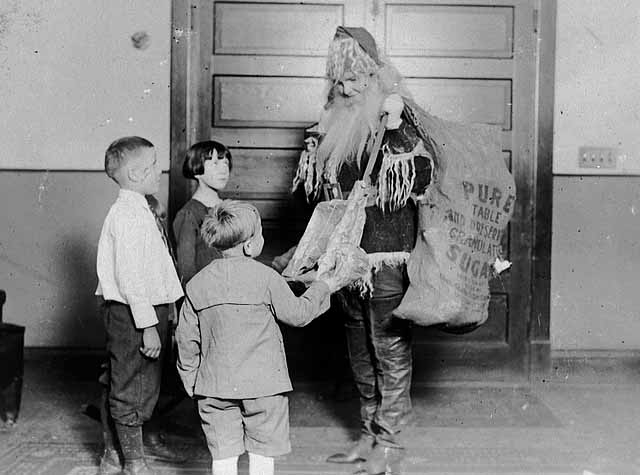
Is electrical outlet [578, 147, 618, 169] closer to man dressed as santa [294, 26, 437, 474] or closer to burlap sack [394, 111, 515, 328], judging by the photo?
burlap sack [394, 111, 515, 328]

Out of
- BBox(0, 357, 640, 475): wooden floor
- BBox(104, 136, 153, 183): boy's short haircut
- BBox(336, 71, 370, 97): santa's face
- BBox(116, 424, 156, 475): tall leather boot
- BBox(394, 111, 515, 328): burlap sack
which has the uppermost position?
BBox(336, 71, 370, 97): santa's face

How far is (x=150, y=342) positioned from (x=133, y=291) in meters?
0.17

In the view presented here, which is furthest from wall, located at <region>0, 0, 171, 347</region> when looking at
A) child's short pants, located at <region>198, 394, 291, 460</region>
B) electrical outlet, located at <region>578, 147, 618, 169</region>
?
electrical outlet, located at <region>578, 147, 618, 169</region>

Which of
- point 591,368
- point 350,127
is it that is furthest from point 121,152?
point 591,368

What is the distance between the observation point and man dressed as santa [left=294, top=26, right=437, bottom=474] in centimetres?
273

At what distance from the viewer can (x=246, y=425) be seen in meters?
2.27

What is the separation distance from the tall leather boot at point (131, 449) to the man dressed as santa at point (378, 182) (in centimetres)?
74

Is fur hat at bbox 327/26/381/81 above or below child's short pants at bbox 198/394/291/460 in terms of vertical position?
above

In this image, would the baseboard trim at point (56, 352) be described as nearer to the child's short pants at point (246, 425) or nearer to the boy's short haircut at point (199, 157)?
the boy's short haircut at point (199, 157)

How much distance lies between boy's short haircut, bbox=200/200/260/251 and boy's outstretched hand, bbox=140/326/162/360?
51cm

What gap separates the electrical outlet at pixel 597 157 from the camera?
3.85 metres

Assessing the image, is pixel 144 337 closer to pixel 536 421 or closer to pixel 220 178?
pixel 220 178

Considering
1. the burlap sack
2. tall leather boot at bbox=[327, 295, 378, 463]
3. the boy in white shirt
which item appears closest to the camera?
the boy in white shirt

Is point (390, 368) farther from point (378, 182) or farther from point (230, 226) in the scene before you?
point (230, 226)
